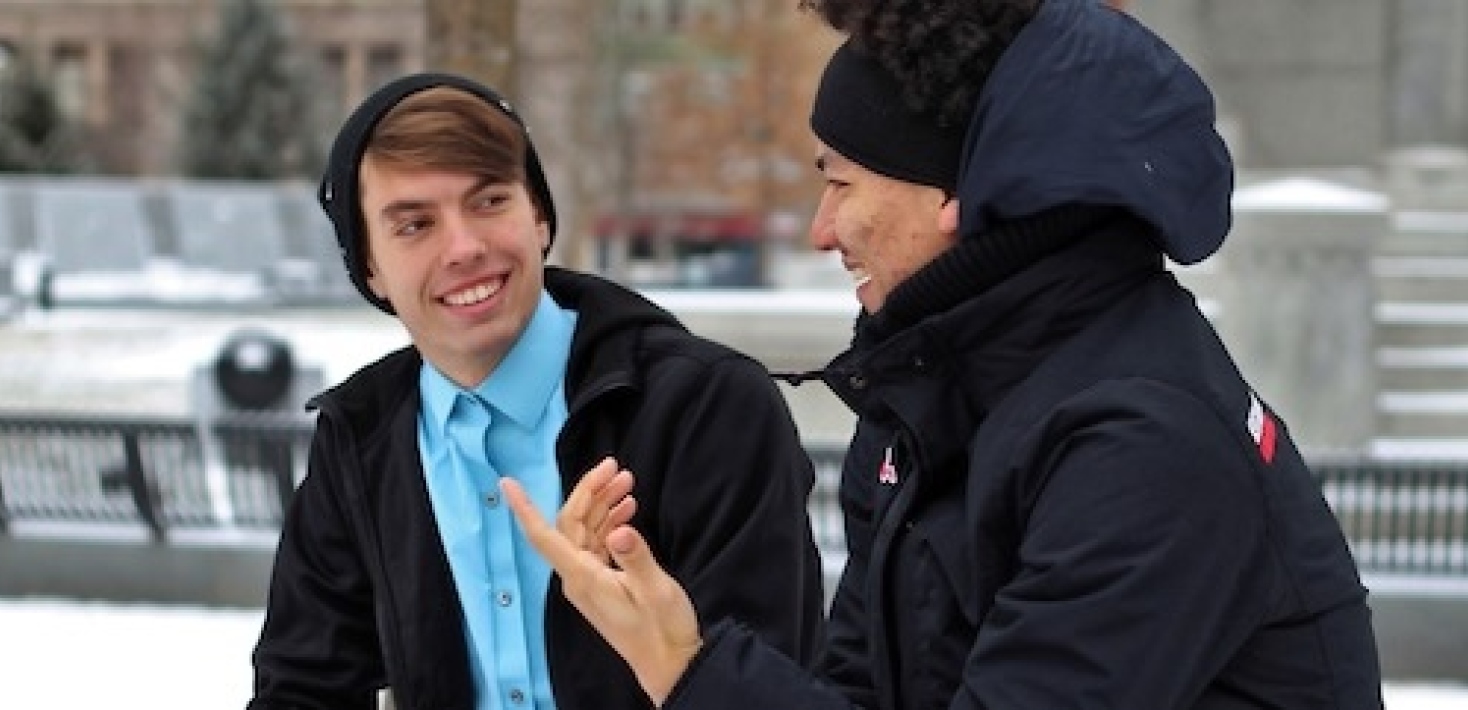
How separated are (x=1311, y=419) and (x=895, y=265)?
9487 mm

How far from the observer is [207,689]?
278 inches

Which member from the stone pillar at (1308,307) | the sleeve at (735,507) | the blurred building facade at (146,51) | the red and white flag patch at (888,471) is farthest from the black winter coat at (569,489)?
the blurred building facade at (146,51)

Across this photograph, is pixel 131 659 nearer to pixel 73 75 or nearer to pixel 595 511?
pixel 595 511

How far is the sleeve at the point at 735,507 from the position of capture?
2.53m

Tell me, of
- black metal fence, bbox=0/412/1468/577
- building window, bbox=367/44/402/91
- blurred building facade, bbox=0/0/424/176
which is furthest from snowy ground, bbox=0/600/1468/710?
building window, bbox=367/44/402/91

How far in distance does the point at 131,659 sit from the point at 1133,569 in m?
6.56

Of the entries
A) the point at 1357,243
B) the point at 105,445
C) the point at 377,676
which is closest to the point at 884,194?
the point at 377,676

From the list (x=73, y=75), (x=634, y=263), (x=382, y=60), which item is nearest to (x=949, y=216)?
(x=634, y=263)

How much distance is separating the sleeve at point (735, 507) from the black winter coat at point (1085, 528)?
0.70 metres

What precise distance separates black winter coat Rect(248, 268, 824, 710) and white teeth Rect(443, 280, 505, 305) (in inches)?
6.6

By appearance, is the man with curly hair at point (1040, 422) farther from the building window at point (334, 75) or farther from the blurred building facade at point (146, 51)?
the building window at point (334, 75)

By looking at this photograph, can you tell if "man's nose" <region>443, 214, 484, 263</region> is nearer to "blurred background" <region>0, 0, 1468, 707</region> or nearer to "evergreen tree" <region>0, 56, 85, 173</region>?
"blurred background" <region>0, 0, 1468, 707</region>

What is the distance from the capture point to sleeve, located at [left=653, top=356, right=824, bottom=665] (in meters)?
2.53

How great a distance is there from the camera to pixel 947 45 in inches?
67.9
